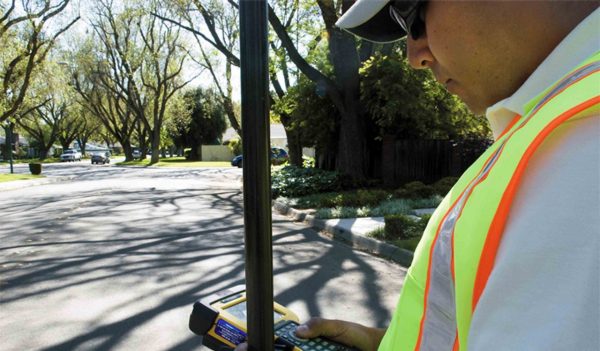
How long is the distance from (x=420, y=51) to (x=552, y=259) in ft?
2.02

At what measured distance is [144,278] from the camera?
568 centimetres

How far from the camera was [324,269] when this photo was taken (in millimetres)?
6090

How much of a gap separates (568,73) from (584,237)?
25 cm

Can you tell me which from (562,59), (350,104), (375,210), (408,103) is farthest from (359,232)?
(350,104)

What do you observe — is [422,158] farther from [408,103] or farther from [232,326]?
[232,326]

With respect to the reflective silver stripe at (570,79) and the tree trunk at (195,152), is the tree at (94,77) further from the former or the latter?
the reflective silver stripe at (570,79)

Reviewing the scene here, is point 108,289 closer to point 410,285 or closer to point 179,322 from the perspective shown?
point 179,322

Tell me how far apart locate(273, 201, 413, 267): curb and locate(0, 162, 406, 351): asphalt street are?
8.7 inches

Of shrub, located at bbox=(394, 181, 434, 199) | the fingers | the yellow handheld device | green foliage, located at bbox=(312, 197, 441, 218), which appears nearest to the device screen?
the yellow handheld device

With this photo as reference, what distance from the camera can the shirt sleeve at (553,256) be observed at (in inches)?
18.2

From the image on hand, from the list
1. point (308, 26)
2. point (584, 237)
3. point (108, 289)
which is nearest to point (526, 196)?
point (584, 237)

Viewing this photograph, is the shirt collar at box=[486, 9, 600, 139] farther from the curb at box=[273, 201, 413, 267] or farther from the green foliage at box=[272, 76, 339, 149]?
the green foliage at box=[272, 76, 339, 149]

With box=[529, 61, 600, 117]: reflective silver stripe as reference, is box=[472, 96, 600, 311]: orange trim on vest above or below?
below

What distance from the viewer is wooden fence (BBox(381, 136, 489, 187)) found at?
15109 millimetres
